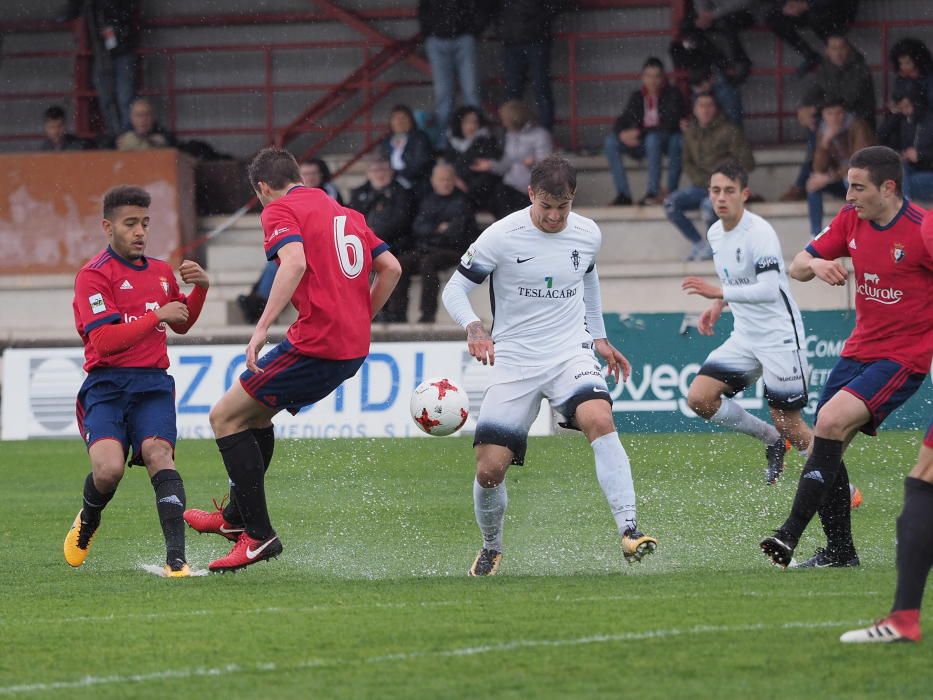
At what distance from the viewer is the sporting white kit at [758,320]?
10352 millimetres

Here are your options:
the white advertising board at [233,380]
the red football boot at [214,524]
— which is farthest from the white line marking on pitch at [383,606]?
the white advertising board at [233,380]

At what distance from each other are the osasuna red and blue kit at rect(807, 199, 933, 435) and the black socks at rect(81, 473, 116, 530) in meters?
3.55

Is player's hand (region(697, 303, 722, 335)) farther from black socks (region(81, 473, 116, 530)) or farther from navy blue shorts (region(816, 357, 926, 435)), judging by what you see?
black socks (region(81, 473, 116, 530))

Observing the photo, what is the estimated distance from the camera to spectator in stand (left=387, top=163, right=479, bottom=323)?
16.3 metres

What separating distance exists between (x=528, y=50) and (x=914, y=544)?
13.4 metres

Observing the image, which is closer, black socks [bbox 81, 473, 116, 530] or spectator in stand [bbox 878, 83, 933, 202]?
black socks [bbox 81, 473, 116, 530]

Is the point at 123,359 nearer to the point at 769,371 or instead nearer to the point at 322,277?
the point at 322,277

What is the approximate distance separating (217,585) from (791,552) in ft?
8.30

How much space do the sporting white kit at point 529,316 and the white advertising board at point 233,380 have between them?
276 inches

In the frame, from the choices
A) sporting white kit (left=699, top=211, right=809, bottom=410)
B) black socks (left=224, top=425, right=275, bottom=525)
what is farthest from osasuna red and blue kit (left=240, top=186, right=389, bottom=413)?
sporting white kit (left=699, top=211, right=809, bottom=410)

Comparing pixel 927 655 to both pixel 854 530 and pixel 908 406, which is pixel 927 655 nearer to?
pixel 854 530

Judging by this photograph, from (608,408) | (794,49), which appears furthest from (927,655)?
(794,49)

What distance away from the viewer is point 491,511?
7.40m

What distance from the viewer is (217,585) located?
6.97 metres
